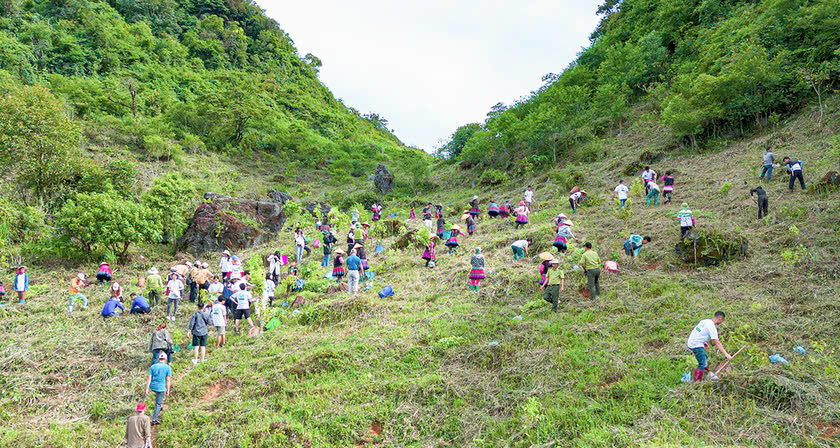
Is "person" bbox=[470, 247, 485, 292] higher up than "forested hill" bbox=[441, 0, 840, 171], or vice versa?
"forested hill" bbox=[441, 0, 840, 171]

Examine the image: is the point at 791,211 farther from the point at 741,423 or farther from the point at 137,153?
the point at 137,153

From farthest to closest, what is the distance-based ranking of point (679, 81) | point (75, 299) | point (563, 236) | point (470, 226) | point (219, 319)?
point (679, 81) → point (470, 226) → point (563, 236) → point (75, 299) → point (219, 319)

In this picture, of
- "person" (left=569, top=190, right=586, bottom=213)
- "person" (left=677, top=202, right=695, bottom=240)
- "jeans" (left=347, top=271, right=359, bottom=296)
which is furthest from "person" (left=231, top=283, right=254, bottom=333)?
"person" (left=569, top=190, right=586, bottom=213)

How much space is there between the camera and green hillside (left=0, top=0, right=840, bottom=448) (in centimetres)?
690

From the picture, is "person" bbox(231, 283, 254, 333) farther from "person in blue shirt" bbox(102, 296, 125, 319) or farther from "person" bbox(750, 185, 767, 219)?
"person" bbox(750, 185, 767, 219)

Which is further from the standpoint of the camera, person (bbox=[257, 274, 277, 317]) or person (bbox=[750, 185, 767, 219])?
person (bbox=[750, 185, 767, 219])

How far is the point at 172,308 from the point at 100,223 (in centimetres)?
722

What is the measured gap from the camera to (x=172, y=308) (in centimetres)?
1212

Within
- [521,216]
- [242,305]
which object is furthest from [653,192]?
[242,305]

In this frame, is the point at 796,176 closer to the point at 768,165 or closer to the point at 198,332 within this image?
the point at 768,165

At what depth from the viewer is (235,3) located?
221 feet

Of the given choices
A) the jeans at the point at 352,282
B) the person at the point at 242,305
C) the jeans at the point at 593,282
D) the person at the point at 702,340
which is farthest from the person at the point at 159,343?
the person at the point at 702,340

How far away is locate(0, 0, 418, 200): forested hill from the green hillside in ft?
2.56

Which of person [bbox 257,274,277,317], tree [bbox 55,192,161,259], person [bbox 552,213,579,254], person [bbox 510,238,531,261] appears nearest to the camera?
person [bbox 257,274,277,317]
